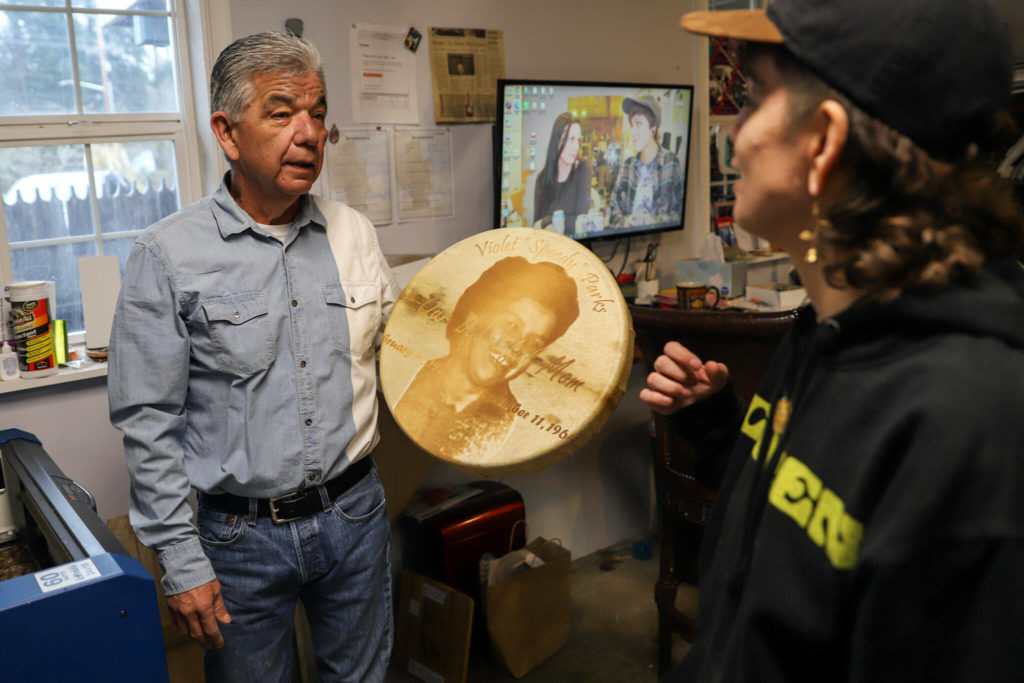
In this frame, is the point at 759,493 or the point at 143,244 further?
the point at 143,244

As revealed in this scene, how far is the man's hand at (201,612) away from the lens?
1548 millimetres

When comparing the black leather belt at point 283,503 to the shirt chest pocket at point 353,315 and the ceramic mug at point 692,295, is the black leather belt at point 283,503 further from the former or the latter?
the ceramic mug at point 692,295

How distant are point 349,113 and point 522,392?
1.35 m

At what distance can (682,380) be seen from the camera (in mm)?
1227

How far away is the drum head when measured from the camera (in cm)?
160

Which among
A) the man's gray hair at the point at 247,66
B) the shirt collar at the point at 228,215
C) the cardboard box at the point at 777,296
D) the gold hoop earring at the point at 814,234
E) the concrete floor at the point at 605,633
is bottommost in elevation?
the concrete floor at the point at 605,633

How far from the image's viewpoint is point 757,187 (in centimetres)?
88

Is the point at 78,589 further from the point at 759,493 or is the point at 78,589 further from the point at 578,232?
the point at 578,232

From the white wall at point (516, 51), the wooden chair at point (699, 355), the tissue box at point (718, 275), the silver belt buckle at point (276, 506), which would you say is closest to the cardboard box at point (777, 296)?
the tissue box at point (718, 275)

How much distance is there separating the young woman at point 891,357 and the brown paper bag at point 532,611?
6.29 feet

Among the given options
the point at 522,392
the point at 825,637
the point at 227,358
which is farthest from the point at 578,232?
the point at 825,637

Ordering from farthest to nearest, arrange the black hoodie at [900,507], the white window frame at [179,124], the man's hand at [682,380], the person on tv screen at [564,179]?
the person on tv screen at [564,179]
the white window frame at [179,124]
the man's hand at [682,380]
the black hoodie at [900,507]

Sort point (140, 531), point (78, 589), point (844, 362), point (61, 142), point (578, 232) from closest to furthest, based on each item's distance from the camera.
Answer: point (844, 362) → point (78, 589) → point (140, 531) → point (61, 142) → point (578, 232)

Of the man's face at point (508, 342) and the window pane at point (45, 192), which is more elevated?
the window pane at point (45, 192)
